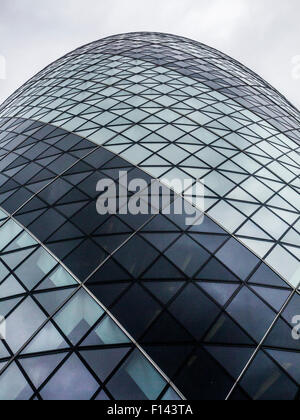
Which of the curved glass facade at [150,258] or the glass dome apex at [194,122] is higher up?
the glass dome apex at [194,122]

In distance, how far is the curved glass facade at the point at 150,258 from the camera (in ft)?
31.8

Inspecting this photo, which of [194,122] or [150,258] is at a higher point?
[194,122]

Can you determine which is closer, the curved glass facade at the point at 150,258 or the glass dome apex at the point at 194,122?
the curved glass facade at the point at 150,258

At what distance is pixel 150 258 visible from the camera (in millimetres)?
12398

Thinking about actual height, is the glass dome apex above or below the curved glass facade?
above

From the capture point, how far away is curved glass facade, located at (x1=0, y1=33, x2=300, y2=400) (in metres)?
9.69

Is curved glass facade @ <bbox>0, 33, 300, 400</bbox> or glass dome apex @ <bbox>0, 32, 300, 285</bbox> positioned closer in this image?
curved glass facade @ <bbox>0, 33, 300, 400</bbox>

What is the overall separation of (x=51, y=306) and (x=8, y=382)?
2.52 meters

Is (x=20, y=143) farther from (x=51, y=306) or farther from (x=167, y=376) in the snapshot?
(x=167, y=376)

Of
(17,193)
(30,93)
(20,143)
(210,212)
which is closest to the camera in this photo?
(210,212)

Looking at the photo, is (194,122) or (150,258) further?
(194,122)

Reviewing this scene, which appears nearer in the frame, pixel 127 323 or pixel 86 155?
pixel 127 323

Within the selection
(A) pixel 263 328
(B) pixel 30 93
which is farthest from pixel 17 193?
(B) pixel 30 93

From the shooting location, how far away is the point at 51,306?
11359 millimetres
